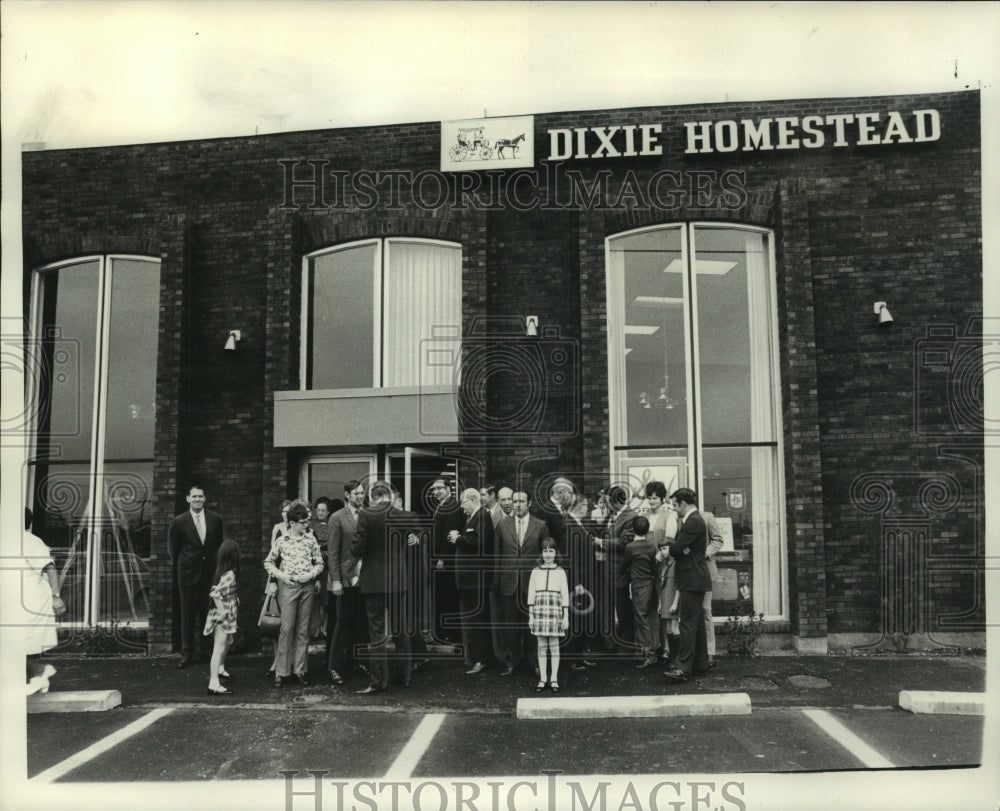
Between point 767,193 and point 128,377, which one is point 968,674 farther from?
point 128,377

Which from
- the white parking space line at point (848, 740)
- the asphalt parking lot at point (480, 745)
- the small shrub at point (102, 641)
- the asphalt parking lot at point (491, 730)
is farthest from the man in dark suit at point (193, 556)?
the white parking space line at point (848, 740)

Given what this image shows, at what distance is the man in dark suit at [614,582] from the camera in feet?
26.7

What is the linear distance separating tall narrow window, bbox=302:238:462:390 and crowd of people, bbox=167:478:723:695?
5.58 ft

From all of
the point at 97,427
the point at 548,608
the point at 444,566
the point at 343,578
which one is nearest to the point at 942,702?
the point at 548,608

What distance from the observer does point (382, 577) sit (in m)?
7.44

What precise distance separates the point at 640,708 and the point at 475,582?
2.18 meters

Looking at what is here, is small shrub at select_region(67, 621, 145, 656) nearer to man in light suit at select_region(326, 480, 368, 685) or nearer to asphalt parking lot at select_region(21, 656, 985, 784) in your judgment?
asphalt parking lot at select_region(21, 656, 985, 784)

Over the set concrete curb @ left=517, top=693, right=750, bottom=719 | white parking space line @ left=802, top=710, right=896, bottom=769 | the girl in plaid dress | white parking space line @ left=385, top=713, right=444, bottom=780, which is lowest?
white parking space line @ left=385, top=713, right=444, bottom=780

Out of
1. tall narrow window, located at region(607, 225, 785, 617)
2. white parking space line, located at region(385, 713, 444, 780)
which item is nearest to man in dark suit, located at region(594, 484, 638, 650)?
tall narrow window, located at region(607, 225, 785, 617)

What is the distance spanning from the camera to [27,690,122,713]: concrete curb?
22.5 feet

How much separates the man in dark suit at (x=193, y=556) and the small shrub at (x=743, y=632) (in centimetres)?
548

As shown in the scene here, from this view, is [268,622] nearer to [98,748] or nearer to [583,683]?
[98,748]

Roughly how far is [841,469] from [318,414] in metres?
5.88

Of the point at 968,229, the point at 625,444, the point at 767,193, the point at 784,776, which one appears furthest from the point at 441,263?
the point at 784,776
